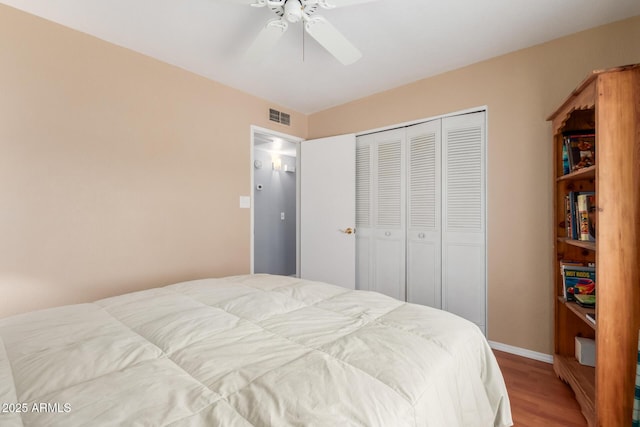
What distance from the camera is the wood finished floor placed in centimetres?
159

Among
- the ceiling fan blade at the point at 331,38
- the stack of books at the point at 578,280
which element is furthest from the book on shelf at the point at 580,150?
the ceiling fan blade at the point at 331,38

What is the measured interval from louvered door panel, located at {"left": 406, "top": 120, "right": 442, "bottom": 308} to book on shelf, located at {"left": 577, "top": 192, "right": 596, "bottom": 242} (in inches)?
42.6

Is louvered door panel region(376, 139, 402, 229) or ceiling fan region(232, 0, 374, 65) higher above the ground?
ceiling fan region(232, 0, 374, 65)

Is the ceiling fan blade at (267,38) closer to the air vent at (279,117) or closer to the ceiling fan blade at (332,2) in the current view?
the ceiling fan blade at (332,2)

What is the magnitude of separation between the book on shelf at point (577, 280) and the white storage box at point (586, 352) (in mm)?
300

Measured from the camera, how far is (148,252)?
2393 millimetres

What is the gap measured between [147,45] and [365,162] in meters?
2.23

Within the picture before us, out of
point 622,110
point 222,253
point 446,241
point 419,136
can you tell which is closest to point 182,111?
point 222,253

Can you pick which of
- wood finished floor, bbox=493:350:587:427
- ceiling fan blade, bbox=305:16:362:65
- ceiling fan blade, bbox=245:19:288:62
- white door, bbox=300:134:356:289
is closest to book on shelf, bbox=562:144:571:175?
wood finished floor, bbox=493:350:587:427

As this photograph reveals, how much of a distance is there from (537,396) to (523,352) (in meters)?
0.56

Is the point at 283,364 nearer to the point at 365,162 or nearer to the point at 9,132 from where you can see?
the point at 9,132

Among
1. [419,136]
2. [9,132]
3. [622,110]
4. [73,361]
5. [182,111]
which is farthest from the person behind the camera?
[419,136]

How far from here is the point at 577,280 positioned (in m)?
1.90

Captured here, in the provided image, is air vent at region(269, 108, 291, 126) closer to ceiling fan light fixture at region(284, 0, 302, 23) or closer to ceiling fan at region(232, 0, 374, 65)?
ceiling fan at region(232, 0, 374, 65)
